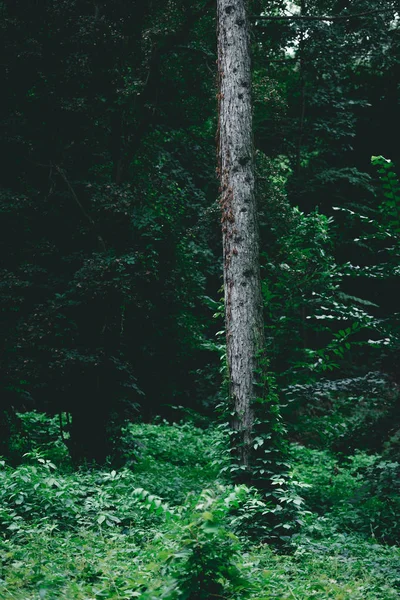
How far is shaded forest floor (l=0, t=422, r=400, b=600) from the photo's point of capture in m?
4.02

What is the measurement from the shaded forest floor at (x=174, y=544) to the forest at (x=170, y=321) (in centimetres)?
2

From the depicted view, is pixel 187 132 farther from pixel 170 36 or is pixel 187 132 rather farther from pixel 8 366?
pixel 8 366

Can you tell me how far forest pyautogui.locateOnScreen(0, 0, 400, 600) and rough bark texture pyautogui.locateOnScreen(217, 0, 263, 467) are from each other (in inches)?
1.0

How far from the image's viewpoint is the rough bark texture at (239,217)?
7527 millimetres

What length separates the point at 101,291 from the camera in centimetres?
947

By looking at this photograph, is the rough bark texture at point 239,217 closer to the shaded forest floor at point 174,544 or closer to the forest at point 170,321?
the forest at point 170,321

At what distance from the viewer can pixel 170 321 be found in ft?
37.6

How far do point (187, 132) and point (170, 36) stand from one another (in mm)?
2001

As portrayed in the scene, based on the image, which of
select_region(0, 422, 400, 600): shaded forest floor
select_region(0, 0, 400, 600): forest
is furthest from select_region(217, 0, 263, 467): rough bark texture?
select_region(0, 422, 400, 600): shaded forest floor

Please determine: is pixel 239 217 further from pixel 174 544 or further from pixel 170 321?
pixel 174 544

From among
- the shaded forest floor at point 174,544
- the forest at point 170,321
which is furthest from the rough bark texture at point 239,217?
the shaded forest floor at point 174,544

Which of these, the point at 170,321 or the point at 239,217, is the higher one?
the point at 239,217

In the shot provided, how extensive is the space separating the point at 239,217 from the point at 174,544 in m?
4.34

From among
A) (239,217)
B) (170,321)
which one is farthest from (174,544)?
(170,321)
